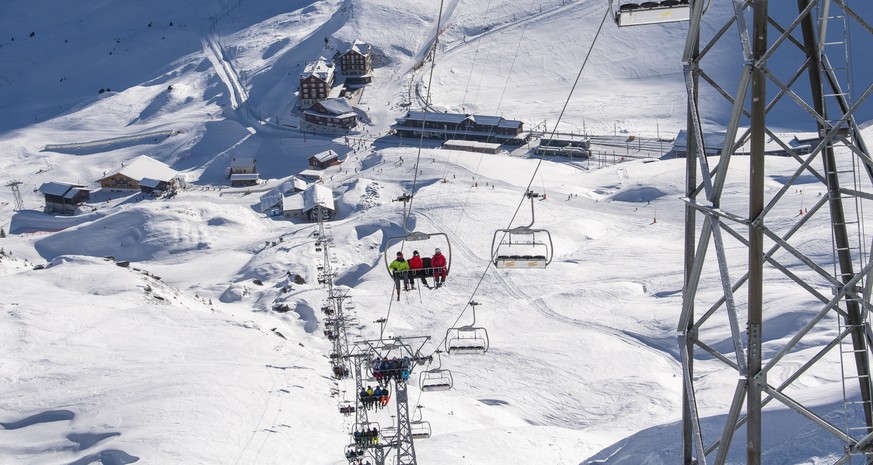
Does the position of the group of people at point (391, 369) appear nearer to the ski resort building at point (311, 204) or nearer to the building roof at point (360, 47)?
the ski resort building at point (311, 204)

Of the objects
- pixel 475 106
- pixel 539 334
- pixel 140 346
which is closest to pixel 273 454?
pixel 140 346

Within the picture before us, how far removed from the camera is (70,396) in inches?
1443

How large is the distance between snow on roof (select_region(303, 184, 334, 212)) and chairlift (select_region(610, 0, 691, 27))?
55.9 metres

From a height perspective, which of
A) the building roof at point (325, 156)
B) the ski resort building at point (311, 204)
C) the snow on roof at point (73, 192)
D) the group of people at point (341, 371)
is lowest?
the group of people at point (341, 371)

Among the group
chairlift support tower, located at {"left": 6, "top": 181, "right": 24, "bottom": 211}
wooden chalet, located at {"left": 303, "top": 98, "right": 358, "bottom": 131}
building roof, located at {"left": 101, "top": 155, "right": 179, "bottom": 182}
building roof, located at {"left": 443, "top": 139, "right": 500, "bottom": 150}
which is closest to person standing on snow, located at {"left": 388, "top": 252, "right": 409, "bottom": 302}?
building roof, located at {"left": 443, "top": 139, "right": 500, "bottom": 150}

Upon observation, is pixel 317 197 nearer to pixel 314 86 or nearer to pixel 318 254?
pixel 318 254

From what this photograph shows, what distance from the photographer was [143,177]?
78625 mm

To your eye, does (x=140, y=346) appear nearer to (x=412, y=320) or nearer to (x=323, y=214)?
(x=412, y=320)

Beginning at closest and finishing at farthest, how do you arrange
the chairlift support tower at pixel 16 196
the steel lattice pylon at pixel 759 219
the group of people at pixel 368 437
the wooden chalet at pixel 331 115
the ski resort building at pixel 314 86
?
the steel lattice pylon at pixel 759 219 < the group of people at pixel 368 437 < the chairlift support tower at pixel 16 196 < the wooden chalet at pixel 331 115 < the ski resort building at pixel 314 86

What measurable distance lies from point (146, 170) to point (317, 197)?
1906 cm

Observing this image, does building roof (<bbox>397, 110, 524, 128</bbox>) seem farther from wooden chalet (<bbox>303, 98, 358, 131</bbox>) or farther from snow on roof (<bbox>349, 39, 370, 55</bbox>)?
snow on roof (<bbox>349, 39, 370, 55</bbox>)

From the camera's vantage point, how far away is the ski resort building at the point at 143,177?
7731 cm

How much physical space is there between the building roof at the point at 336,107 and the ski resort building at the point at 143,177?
43.4 ft

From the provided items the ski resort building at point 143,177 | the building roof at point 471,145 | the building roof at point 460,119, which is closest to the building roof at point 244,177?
the ski resort building at point 143,177
